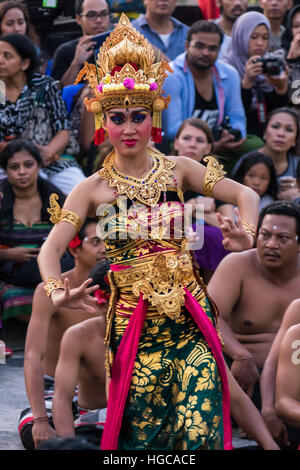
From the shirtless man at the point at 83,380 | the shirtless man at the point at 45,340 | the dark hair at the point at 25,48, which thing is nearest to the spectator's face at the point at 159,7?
the dark hair at the point at 25,48

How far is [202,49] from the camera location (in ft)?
22.0

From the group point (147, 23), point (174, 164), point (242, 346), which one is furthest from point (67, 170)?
point (174, 164)

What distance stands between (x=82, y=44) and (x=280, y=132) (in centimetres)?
172

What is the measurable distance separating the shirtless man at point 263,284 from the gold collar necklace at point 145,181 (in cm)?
132

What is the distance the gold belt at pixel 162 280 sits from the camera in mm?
3477

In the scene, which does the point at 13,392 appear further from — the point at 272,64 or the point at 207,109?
the point at 272,64

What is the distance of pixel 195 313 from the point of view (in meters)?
3.51

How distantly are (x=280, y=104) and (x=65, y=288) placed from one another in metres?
4.40

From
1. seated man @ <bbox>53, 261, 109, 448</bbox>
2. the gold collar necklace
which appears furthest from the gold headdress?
seated man @ <bbox>53, 261, 109, 448</bbox>

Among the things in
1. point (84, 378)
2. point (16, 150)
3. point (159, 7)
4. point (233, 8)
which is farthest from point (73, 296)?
point (233, 8)

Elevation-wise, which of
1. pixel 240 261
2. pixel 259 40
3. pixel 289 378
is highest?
pixel 259 40

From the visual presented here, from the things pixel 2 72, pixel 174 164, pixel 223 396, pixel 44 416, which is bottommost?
pixel 44 416

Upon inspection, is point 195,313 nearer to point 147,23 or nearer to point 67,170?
point 67,170

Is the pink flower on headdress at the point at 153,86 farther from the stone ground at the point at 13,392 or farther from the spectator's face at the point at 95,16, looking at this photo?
the spectator's face at the point at 95,16
